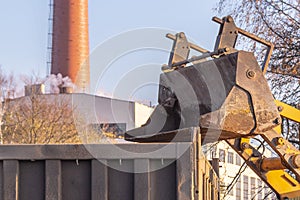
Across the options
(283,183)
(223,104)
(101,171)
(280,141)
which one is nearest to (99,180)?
(101,171)

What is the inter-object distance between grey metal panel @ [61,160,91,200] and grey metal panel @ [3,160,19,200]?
0.86 ft

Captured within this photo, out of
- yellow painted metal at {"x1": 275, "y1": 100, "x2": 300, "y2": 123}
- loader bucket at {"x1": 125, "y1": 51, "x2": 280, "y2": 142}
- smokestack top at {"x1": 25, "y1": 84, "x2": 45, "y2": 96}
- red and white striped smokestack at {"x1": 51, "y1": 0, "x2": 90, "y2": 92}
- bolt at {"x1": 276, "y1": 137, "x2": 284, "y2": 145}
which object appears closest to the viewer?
loader bucket at {"x1": 125, "y1": 51, "x2": 280, "y2": 142}

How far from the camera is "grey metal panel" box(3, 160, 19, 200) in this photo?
12.4 ft

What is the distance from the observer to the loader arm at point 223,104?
5.27 metres

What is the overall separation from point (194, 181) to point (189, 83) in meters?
2.27

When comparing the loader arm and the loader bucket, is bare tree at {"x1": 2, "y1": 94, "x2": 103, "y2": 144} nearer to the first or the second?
the loader arm

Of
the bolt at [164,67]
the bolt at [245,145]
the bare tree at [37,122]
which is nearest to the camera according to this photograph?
the bolt at [164,67]

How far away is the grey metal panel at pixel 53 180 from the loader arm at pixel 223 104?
3.56 feet

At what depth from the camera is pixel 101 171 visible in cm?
377

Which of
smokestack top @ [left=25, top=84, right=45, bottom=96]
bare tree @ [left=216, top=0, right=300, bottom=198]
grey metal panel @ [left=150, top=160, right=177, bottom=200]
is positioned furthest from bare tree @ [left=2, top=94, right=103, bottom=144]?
grey metal panel @ [left=150, top=160, right=177, bottom=200]

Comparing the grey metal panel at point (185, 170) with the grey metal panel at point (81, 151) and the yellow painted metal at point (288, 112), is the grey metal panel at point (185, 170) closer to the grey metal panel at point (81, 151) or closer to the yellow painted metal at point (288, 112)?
the grey metal panel at point (81, 151)

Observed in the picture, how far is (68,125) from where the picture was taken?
96.2ft

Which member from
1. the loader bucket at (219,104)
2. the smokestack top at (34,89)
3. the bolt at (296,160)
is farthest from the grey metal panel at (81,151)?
the smokestack top at (34,89)

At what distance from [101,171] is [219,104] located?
1747mm
